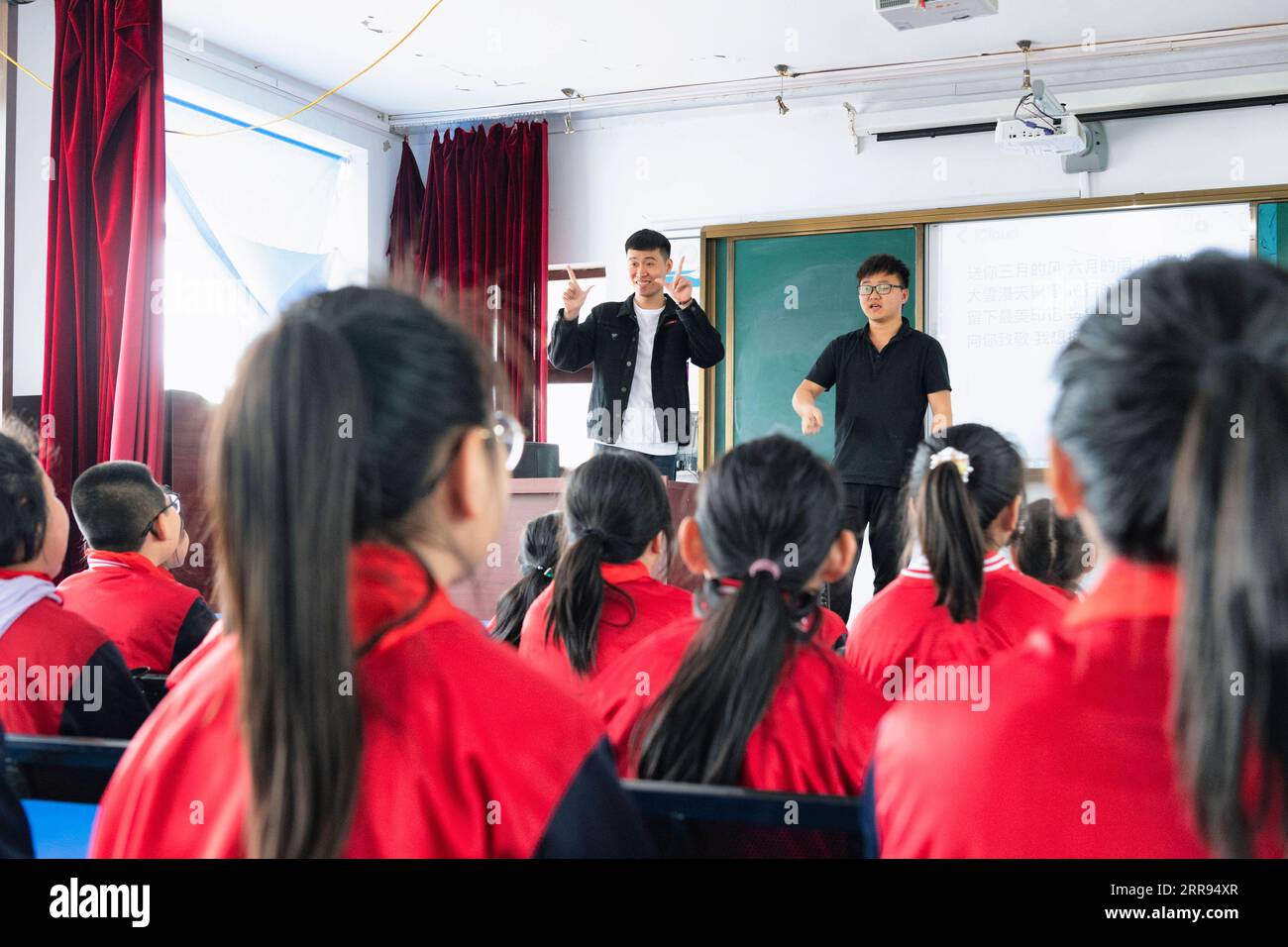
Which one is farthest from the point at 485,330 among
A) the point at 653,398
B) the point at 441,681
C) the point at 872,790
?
the point at 653,398

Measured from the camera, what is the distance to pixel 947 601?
74.2 inches

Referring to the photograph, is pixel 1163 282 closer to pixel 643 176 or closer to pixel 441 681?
pixel 441 681

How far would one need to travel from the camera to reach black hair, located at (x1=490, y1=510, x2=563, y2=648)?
2275 mm

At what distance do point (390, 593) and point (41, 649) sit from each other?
1087mm

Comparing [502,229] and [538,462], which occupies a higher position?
[502,229]

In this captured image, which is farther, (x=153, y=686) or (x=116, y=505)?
(x=116, y=505)

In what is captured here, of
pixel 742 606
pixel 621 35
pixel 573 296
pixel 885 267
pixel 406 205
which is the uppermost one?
pixel 621 35

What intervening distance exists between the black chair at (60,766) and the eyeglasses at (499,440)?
0.54 m

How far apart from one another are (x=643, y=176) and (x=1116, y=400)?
18.3 feet

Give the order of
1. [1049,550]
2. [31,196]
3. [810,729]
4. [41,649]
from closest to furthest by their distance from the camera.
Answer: [810,729]
[41,649]
[1049,550]
[31,196]

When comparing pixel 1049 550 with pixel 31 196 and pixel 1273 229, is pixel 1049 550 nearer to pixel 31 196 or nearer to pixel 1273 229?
pixel 1273 229

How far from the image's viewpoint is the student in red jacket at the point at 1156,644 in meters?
0.68

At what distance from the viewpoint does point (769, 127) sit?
5840 mm

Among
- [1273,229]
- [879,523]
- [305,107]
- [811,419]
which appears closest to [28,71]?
[305,107]
